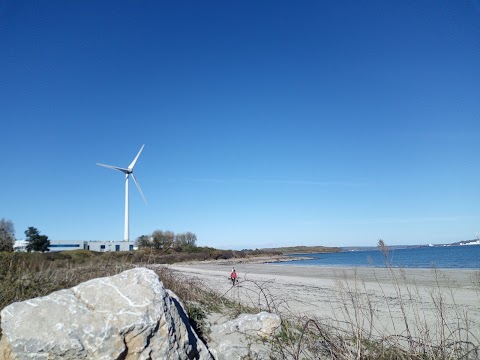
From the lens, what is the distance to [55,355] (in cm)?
370

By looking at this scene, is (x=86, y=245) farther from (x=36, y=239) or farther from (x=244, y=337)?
(x=244, y=337)

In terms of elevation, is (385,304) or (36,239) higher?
(36,239)

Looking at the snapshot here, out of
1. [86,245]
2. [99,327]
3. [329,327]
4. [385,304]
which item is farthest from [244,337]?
[86,245]

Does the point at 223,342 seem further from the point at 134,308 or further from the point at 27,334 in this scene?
the point at 27,334

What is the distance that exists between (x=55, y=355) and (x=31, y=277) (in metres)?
4.46

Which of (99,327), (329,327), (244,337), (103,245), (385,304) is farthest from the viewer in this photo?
(103,245)

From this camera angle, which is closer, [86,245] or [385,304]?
[385,304]

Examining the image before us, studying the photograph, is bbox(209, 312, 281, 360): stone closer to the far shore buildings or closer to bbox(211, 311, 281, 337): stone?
bbox(211, 311, 281, 337): stone

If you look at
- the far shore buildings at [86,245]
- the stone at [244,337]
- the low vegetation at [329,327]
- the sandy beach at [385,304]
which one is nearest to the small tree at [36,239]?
the far shore buildings at [86,245]

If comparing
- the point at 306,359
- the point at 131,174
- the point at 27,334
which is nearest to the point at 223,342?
the point at 306,359

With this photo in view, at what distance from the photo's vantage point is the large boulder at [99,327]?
375 centimetres

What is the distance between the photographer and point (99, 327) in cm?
394

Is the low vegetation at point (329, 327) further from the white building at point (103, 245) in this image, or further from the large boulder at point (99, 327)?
the white building at point (103, 245)

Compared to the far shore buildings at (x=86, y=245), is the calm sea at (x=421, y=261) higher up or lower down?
lower down
